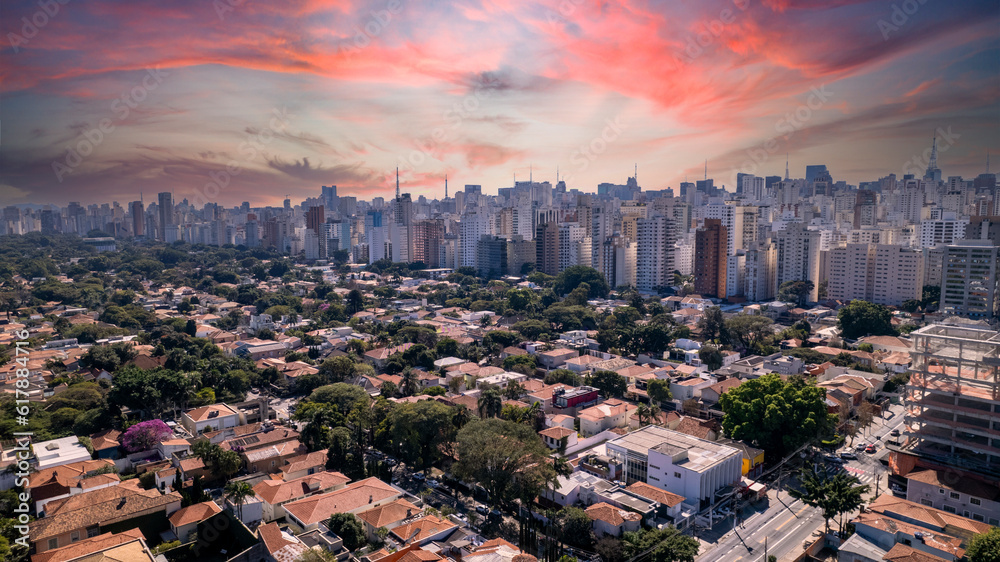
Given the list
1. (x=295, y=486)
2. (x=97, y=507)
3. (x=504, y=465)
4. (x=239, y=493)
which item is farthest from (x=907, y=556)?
(x=97, y=507)

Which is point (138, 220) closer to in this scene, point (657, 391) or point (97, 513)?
point (97, 513)

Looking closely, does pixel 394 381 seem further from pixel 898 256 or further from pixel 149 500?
pixel 898 256

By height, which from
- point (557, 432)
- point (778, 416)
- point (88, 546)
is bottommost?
point (88, 546)

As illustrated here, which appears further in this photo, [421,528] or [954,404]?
[954,404]

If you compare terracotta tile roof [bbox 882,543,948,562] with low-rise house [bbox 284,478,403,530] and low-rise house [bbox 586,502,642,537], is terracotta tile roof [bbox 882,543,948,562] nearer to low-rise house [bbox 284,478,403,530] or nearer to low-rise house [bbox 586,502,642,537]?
low-rise house [bbox 586,502,642,537]

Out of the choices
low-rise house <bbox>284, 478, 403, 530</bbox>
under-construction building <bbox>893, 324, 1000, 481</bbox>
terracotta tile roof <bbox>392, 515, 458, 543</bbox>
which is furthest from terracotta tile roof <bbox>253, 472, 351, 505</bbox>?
under-construction building <bbox>893, 324, 1000, 481</bbox>

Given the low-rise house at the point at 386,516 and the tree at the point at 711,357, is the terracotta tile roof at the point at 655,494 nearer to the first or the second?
the low-rise house at the point at 386,516

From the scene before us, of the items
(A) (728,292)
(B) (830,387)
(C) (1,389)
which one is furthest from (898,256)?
(C) (1,389)
